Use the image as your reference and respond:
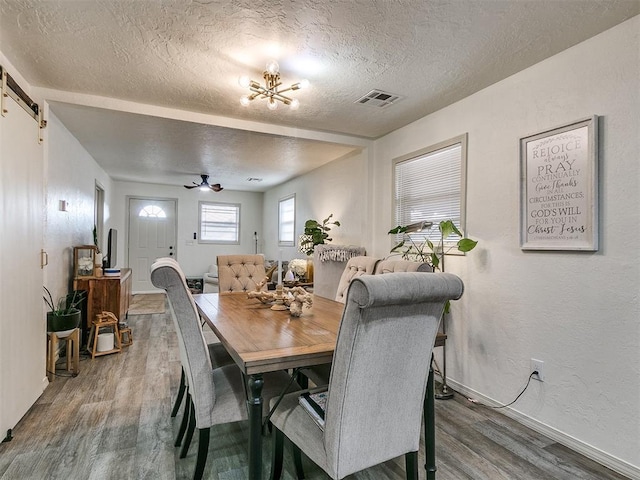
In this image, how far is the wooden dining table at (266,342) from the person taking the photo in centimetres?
136

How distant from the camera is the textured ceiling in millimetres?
1833

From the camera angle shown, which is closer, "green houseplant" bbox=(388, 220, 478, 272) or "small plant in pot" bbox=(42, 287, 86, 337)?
"green houseplant" bbox=(388, 220, 478, 272)

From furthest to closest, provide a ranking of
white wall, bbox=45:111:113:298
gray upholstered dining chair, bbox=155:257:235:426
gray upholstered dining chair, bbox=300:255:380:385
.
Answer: white wall, bbox=45:111:113:298, gray upholstered dining chair, bbox=300:255:380:385, gray upholstered dining chair, bbox=155:257:235:426

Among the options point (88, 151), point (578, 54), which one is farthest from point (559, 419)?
point (88, 151)

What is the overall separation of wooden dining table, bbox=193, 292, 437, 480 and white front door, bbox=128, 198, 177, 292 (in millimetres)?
5737

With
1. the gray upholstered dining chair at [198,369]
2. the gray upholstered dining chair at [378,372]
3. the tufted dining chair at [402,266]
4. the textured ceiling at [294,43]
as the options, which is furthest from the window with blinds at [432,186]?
the gray upholstered dining chair at [198,369]

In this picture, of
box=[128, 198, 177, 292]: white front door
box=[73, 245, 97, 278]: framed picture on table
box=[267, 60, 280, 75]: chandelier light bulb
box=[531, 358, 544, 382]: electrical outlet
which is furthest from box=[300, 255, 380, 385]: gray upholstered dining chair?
box=[128, 198, 177, 292]: white front door

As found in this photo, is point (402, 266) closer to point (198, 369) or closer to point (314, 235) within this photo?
point (198, 369)

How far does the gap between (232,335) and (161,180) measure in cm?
628

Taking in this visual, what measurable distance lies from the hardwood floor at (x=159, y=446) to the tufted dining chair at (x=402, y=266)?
1035 mm

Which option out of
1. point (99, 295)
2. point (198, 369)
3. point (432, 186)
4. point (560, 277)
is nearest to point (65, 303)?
point (99, 295)

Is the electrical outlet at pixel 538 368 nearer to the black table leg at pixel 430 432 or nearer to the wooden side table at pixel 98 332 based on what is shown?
the black table leg at pixel 430 432

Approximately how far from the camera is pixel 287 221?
22.5ft

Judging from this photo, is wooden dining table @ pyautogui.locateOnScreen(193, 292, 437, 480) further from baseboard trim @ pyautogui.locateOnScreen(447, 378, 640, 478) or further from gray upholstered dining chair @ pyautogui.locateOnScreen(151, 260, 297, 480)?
baseboard trim @ pyautogui.locateOnScreen(447, 378, 640, 478)
